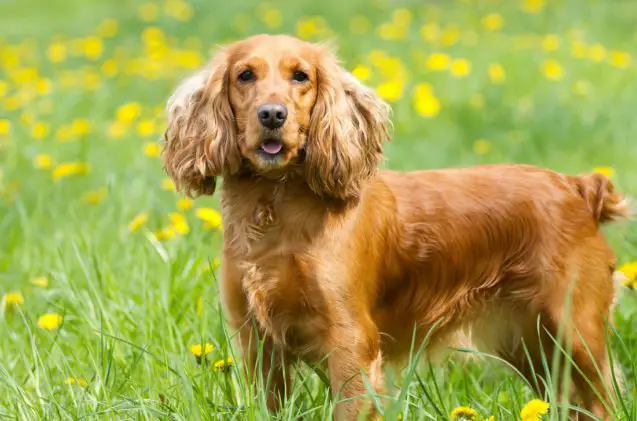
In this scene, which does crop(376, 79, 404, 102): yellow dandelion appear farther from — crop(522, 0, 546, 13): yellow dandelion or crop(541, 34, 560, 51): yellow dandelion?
crop(522, 0, 546, 13): yellow dandelion

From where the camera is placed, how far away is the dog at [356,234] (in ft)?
7.90

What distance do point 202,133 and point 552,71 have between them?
3.52 m

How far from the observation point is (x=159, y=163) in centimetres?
484

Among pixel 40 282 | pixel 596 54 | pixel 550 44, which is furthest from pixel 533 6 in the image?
pixel 40 282

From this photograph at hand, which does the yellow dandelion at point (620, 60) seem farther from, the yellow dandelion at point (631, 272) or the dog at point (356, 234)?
the yellow dandelion at point (631, 272)

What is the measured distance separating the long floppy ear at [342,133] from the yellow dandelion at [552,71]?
316 centimetres

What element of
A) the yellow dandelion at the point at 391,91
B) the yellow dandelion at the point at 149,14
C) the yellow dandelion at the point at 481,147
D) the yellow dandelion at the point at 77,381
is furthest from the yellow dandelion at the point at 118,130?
the yellow dandelion at the point at 149,14

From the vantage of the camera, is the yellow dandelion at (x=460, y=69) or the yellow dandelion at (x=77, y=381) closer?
the yellow dandelion at (x=77, y=381)

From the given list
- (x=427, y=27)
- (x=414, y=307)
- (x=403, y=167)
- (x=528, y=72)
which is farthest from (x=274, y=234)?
(x=427, y=27)

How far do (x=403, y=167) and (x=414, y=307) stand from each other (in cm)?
191

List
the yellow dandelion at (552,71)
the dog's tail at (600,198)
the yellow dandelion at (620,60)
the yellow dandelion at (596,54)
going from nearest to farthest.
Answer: the dog's tail at (600,198), the yellow dandelion at (552,71), the yellow dandelion at (620,60), the yellow dandelion at (596,54)

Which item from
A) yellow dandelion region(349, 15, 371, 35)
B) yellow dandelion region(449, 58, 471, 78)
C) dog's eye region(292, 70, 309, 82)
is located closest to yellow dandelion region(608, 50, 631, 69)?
yellow dandelion region(449, 58, 471, 78)

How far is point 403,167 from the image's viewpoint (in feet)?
14.9

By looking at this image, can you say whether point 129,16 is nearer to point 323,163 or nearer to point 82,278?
point 82,278
